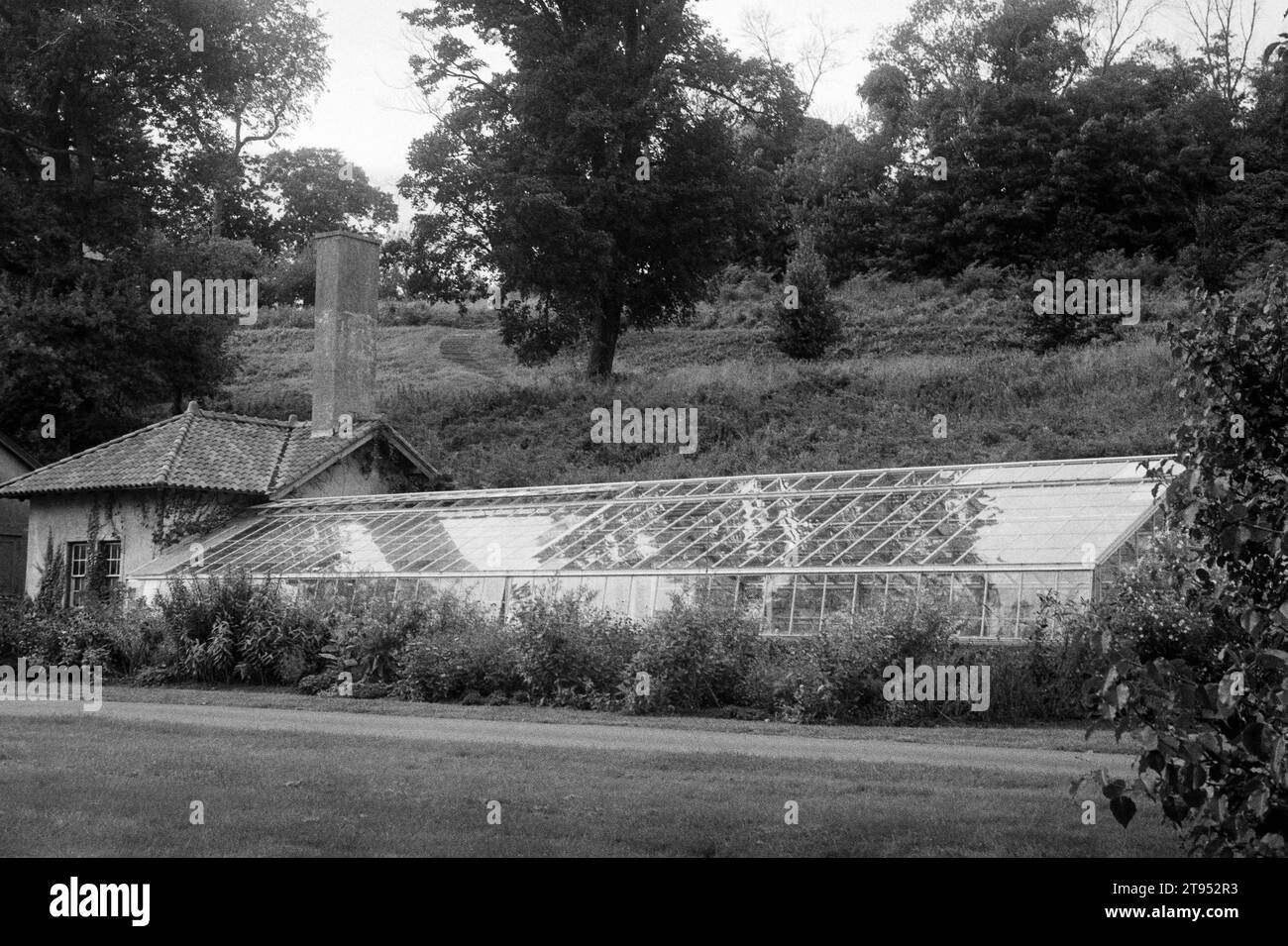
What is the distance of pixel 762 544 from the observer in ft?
69.2

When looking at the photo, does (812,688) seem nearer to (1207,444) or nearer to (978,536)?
(978,536)

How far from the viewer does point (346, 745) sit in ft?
44.8

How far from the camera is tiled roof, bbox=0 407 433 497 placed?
96.1ft

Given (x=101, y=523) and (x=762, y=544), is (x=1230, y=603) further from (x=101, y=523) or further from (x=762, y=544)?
(x=101, y=523)

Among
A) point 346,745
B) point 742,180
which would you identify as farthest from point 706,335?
point 346,745

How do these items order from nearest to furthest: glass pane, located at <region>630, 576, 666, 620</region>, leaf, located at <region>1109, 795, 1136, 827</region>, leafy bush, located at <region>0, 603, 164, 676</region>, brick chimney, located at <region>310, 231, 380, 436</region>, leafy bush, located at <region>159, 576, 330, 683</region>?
leaf, located at <region>1109, 795, 1136, 827</region>, glass pane, located at <region>630, 576, 666, 620</region>, leafy bush, located at <region>159, 576, 330, 683</region>, leafy bush, located at <region>0, 603, 164, 676</region>, brick chimney, located at <region>310, 231, 380, 436</region>

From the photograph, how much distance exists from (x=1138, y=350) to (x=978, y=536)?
67.4 feet
